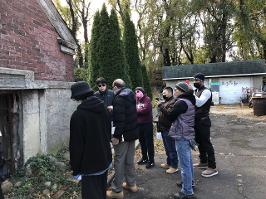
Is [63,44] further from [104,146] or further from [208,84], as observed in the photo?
[208,84]

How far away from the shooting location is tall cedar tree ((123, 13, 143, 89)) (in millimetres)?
16047

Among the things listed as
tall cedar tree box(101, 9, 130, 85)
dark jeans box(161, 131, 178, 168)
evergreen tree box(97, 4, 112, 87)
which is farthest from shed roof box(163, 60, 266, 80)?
dark jeans box(161, 131, 178, 168)

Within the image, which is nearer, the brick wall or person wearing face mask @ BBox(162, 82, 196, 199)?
person wearing face mask @ BBox(162, 82, 196, 199)

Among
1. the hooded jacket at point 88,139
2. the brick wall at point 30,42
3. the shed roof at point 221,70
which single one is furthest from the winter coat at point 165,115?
the shed roof at point 221,70

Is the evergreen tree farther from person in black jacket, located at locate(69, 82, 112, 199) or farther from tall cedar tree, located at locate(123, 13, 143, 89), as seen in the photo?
person in black jacket, located at locate(69, 82, 112, 199)

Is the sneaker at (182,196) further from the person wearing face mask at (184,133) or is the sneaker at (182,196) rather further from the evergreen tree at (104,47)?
the evergreen tree at (104,47)

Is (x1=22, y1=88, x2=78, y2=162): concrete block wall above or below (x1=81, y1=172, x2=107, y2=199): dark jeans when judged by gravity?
above

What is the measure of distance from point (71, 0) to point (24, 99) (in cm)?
3395

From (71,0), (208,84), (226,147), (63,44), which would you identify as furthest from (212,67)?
(63,44)

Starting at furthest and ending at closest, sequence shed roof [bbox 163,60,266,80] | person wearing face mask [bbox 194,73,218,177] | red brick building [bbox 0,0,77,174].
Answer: shed roof [bbox 163,60,266,80] → person wearing face mask [bbox 194,73,218,177] → red brick building [bbox 0,0,77,174]

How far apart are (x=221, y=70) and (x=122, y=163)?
2832 cm

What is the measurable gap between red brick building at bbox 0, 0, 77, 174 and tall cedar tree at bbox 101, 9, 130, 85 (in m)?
2.72

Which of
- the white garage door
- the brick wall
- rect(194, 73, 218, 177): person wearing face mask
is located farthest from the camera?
the white garage door

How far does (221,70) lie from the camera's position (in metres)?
32.9
